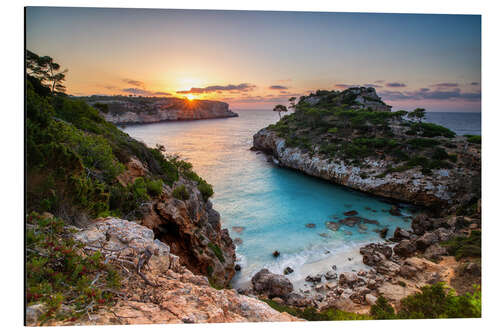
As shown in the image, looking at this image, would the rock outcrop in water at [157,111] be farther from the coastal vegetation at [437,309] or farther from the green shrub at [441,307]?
the green shrub at [441,307]

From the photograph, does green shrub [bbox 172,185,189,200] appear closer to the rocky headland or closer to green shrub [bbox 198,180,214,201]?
the rocky headland

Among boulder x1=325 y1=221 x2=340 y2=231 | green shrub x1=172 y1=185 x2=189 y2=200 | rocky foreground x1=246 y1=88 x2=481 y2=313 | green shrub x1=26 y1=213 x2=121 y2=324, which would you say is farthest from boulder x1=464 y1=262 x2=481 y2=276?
boulder x1=325 y1=221 x2=340 y2=231

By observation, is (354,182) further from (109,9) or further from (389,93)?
(109,9)

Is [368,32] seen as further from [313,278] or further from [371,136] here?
[371,136]

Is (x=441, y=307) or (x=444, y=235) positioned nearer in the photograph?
(x=441, y=307)

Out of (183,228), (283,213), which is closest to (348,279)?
(183,228)
